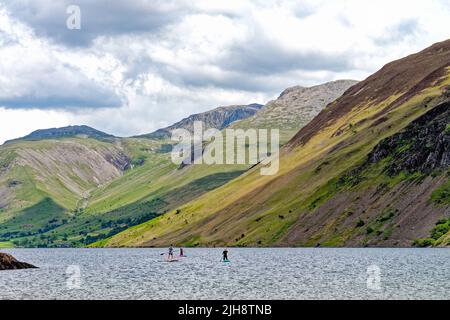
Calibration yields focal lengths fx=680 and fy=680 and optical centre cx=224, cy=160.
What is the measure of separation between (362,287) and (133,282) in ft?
128

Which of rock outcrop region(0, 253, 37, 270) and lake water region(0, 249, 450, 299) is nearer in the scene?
lake water region(0, 249, 450, 299)

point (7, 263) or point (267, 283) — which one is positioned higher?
point (7, 263)

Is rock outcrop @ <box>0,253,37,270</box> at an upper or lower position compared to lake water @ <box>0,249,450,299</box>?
upper

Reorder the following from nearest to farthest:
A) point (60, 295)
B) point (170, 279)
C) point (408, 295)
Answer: point (408, 295)
point (60, 295)
point (170, 279)

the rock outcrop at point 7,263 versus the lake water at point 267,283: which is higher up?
the rock outcrop at point 7,263

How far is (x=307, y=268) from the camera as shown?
429 feet

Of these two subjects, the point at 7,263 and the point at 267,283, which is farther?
the point at 7,263

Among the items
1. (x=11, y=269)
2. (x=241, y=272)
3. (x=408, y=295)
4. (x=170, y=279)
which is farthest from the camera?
(x=11, y=269)

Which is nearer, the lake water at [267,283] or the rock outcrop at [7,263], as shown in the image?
the lake water at [267,283]
